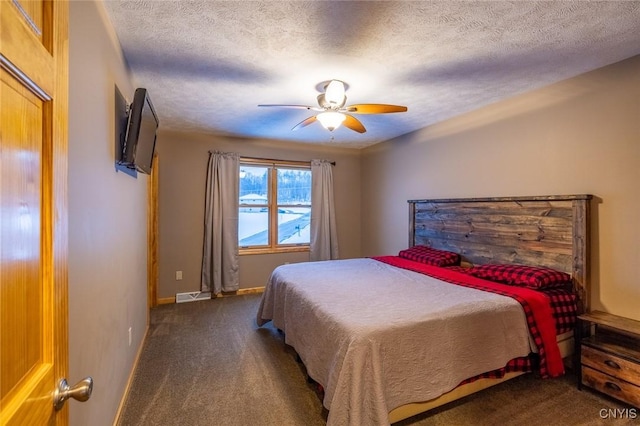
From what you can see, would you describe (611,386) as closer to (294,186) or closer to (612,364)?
(612,364)

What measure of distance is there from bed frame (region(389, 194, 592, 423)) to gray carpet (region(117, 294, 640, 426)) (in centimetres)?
14

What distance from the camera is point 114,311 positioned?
1852 millimetres

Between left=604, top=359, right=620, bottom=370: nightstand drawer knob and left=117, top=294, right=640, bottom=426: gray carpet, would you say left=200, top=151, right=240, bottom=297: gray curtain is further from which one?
left=604, top=359, right=620, bottom=370: nightstand drawer knob

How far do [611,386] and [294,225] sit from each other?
4099mm

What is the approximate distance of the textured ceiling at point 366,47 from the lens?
1646mm

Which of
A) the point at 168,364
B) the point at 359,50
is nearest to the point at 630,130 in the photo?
the point at 359,50

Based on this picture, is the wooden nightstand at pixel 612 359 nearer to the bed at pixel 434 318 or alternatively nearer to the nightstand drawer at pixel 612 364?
the nightstand drawer at pixel 612 364

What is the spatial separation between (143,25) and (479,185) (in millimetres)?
3368

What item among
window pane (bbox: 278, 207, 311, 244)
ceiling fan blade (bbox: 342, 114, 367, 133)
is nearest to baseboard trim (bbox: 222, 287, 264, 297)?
window pane (bbox: 278, 207, 311, 244)

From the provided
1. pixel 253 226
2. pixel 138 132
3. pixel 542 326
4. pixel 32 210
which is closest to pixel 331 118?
pixel 138 132

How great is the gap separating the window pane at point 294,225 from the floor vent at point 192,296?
4.59 ft

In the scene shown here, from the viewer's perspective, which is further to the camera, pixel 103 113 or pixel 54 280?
pixel 103 113

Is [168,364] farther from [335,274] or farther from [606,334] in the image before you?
[606,334]

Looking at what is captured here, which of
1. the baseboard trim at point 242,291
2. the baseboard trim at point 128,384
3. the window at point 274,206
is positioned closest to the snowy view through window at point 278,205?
the window at point 274,206
